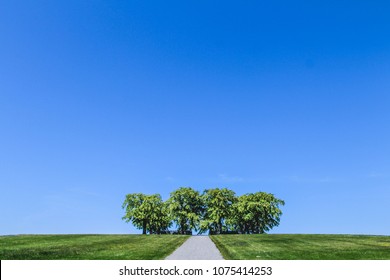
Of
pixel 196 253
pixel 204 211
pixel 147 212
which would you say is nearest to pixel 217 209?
pixel 204 211

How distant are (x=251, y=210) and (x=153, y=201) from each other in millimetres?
22778

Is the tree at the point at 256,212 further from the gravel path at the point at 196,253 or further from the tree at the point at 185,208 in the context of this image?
the gravel path at the point at 196,253

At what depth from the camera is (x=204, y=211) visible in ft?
325

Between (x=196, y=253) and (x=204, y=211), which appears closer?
(x=196, y=253)

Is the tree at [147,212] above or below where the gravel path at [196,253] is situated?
above

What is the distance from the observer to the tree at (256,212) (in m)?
95.8

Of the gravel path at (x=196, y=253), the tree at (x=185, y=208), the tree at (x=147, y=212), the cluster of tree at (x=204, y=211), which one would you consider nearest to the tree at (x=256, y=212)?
the cluster of tree at (x=204, y=211)

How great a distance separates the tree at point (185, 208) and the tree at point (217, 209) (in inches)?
71.2

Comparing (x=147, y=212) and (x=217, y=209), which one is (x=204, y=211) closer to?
(x=217, y=209)

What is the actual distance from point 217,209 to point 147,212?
16185 millimetres

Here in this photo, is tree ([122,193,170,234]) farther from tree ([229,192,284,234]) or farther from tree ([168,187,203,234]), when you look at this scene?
tree ([229,192,284,234])
